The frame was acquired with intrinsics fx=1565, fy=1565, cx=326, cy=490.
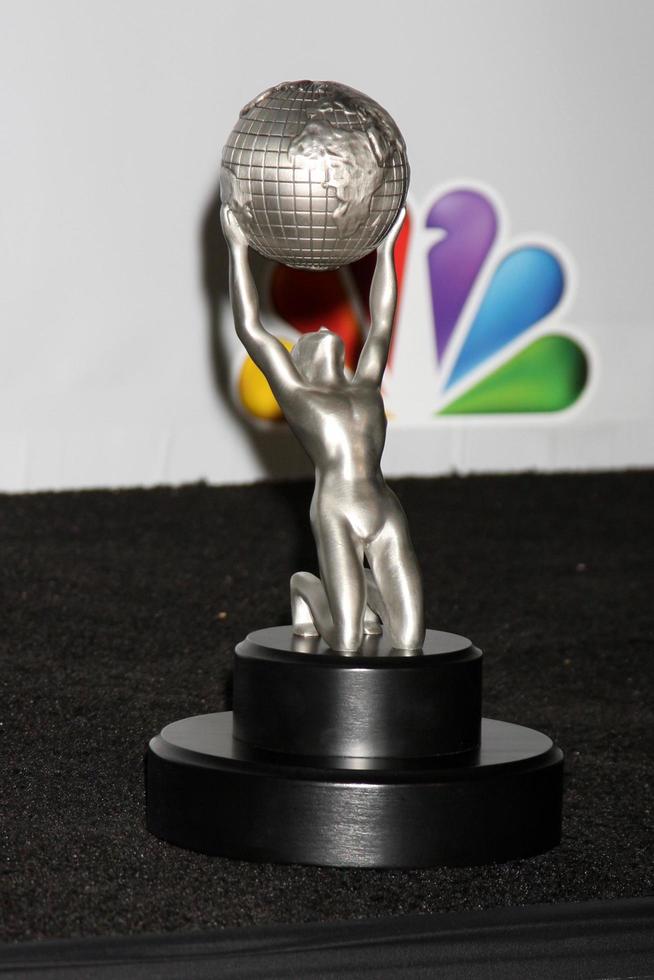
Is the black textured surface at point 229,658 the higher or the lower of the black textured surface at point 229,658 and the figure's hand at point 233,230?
the lower

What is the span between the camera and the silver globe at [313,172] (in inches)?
88.0

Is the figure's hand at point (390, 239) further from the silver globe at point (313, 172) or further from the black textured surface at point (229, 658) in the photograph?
the black textured surface at point (229, 658)

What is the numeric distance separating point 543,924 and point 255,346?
3.05 feet

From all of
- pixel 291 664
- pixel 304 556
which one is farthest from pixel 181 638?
pixel 291 664

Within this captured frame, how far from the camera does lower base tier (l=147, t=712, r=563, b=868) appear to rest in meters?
2.21

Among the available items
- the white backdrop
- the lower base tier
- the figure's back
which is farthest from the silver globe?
the white backdrop

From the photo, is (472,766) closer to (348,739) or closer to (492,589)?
(348,739)

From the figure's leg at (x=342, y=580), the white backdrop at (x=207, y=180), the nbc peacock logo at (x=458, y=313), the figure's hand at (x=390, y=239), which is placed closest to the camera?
the figure's leg at (x=342, y=580)

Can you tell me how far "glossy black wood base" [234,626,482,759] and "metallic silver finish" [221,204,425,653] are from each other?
55mm

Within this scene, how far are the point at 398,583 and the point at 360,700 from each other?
0.20 meters

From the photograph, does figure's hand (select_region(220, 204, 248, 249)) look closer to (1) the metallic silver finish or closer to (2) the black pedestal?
(1) the metallic silver finish

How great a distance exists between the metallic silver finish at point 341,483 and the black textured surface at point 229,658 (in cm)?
38

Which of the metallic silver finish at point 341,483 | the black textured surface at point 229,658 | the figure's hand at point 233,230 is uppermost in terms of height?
the figure's hand at point 233,230

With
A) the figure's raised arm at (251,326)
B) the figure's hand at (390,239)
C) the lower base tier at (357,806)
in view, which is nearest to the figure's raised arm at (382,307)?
the figure's hand at (390,239)
